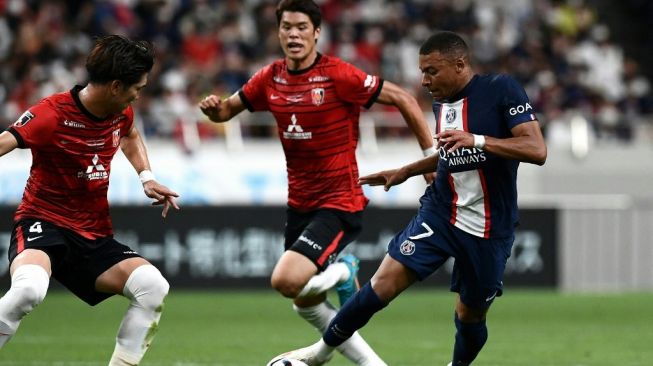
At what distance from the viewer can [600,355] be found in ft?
35.6

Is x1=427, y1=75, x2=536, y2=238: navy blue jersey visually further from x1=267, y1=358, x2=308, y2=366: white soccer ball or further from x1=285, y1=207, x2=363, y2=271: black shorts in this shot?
x1=267, y1=358, x2=308, y2=366: white soccer ball

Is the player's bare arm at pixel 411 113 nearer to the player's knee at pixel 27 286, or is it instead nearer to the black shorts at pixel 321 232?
the black shorts at pixel 321 232

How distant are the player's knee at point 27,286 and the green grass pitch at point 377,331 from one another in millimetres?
2710

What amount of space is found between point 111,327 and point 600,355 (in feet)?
18.1

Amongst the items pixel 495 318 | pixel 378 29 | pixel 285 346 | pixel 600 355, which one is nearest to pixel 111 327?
pixel 285 346

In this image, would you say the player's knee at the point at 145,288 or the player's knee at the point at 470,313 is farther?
the player's knee at the point at 470,313

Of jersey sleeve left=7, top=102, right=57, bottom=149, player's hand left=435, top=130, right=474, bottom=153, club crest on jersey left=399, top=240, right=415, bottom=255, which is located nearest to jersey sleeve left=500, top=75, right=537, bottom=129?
player's hand left=435, top=130, right=474, bottom=153

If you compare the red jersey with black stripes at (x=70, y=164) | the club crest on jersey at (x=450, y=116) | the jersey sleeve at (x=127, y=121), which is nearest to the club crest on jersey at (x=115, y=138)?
the red jersey with black stripes at (x=70, y=164)

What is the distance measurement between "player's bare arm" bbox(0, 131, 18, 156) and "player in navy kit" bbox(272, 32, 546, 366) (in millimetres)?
2313

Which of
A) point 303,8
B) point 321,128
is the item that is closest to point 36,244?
point 321,128

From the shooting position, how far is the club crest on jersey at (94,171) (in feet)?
25.7

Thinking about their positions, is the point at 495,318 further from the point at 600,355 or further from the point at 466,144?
the point at 466,144

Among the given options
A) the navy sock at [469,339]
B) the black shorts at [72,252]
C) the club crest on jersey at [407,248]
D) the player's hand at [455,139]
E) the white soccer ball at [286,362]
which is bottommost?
the white soccer ball at [286,362]

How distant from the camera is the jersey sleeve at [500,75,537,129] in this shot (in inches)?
300
